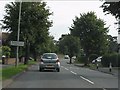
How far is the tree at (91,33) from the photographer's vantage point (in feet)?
201

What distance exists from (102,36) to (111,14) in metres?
30.6

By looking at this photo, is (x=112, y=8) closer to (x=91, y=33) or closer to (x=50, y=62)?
(x=50, y=62)

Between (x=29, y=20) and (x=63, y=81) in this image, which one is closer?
(x=63, y=81)

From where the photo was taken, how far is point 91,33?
202 feet

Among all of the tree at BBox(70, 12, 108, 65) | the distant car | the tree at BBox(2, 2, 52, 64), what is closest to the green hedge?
the tree at BBox(70, 12, 108, 65)

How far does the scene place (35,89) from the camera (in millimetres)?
16938

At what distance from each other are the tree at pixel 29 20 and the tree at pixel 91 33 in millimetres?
13045

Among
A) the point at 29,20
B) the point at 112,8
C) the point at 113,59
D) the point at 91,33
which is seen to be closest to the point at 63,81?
the point at 112,8

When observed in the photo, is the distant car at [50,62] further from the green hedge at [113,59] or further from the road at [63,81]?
the green hedge at [113,59]

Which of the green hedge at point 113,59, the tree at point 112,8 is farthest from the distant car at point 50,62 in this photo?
the green hedge at point 113,59

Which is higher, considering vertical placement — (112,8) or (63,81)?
(112,8)

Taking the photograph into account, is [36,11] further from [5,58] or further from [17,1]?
[5,58]

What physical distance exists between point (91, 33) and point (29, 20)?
1757 centimetres

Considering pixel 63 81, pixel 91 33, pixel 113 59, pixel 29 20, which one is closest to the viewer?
pixel 63 81
